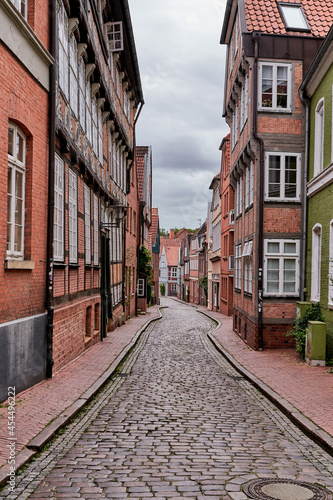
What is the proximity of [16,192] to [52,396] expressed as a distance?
3.39m

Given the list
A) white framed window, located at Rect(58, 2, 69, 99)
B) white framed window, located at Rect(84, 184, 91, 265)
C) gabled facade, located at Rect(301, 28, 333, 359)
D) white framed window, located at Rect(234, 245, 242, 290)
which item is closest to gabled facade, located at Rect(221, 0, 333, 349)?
gabled facade, located at Rect(301, 28, 333, 359)

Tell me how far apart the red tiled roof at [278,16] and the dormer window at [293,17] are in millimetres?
132

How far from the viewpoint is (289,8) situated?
63.1 feet

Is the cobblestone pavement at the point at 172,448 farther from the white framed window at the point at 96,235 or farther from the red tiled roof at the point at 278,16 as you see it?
the red tiled roof at the point at 278,16

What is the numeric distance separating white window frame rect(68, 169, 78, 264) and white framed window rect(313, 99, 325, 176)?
6760mm

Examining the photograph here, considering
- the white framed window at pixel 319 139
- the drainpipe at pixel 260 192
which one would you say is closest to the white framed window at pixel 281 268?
the drainpipe at pixel 260 192

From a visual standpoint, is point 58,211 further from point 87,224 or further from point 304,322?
point 304,322

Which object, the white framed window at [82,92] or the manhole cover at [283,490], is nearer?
the manhole cover at [283,490]

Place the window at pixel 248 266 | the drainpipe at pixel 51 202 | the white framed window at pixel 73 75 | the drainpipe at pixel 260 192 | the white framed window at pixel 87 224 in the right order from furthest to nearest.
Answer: the window at pixel 248 266
the drainpipe at pixel 260 192
the white framed window at pixel 87 224
the white framed window at pixel 73 75
the drainpipe at pixel 51 202

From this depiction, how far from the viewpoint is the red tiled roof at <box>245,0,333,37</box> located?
18.0 meters

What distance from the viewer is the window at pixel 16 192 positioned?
867cm

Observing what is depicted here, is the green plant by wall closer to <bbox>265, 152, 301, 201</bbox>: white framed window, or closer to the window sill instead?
<bbox>265, 152, 301, 201</bbox>: white framed window

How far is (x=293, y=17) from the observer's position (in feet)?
61.4

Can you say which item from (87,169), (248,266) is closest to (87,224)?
(87,169)
